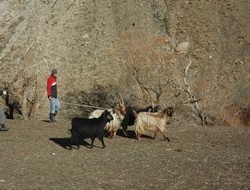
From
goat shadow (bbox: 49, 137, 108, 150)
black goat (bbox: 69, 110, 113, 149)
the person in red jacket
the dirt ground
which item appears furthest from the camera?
the person in red jacket

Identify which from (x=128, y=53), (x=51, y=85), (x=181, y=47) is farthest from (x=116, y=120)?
(x=181, y=47)

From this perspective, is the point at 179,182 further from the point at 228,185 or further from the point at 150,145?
the point at 150,145

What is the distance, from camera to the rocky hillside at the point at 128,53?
2244 cm

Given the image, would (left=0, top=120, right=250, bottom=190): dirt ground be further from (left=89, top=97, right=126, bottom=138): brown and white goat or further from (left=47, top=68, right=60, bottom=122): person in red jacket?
(left=47, top=68, right=60, bottom=122): person in red jacket

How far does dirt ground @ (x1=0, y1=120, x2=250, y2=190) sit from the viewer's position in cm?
941

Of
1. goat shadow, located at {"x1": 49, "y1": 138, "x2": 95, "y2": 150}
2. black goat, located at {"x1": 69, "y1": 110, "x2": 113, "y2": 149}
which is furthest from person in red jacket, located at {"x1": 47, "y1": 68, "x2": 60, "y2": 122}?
black goat, located at {"x1": 69, "y1": 110, "x2": 113, "y2": 149}

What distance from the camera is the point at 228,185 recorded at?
924 cm

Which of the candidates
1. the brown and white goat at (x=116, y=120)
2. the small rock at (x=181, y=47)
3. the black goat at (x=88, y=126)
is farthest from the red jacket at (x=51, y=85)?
the small rock at (x=181, y=47)

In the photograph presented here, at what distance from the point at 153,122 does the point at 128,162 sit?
9.24 feet

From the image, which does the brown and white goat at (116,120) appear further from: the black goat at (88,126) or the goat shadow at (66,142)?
the black goat at (88,126)

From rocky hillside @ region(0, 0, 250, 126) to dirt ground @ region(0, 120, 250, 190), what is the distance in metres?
6.26

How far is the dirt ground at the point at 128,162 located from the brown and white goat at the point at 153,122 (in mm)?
344

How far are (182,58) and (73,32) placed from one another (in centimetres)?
693

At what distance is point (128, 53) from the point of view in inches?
1059
